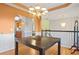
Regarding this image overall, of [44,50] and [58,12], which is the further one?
[58,12]

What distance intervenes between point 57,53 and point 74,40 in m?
0.35

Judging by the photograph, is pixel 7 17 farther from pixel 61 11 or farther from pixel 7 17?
pixel 61 11

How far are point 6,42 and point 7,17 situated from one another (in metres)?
0.40

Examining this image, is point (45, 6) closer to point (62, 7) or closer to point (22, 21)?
point (62, 7)

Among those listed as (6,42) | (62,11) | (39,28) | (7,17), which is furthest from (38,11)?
(6,42)

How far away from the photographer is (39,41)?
6.27 feet

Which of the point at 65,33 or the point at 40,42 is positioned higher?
the point at 65,33

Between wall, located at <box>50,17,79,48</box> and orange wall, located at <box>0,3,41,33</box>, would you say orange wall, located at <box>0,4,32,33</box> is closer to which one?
orange wall, located at <box>0,3,41,33</box>

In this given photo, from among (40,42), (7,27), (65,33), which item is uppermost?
(7,27)

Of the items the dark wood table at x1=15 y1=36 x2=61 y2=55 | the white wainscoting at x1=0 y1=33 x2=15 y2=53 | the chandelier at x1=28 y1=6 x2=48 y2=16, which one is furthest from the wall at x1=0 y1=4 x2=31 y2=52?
the chandelier at x1=28 y1=6 x2=48 y2=16

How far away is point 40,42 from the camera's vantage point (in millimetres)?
1894

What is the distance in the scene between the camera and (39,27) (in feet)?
6.26

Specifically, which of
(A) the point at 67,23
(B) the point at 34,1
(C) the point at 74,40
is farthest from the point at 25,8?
(C) the point at 74,40

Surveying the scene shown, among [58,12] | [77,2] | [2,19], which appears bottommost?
[2,19]
